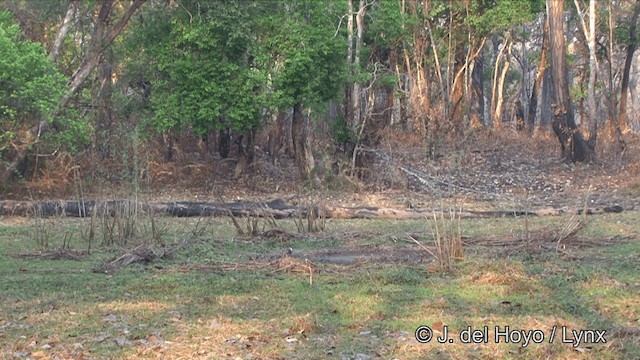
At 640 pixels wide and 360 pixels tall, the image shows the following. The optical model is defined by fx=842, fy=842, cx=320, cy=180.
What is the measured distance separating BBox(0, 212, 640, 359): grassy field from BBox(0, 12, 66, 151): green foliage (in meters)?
5.83

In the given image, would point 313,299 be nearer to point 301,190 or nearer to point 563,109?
point 301,190

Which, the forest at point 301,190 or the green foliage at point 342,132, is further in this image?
the green foliage at point 342,132

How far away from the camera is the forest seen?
762cm

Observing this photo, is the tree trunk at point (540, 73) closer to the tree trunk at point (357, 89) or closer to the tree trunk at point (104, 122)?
the tree trunk at point (357, 89)

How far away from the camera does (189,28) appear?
20812 millimetres

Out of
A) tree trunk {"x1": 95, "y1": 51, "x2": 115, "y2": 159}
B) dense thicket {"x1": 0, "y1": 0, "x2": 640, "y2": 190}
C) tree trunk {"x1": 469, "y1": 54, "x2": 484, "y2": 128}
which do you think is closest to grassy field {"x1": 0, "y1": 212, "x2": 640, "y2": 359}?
dense thicket {"x1": 0, "y1": 0, "x2": 640, "y2": 190}

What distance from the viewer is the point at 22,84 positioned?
18016mm

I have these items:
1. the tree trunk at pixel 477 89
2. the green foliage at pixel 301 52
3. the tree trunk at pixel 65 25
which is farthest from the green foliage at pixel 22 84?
the tree trunk at pixel 477 89

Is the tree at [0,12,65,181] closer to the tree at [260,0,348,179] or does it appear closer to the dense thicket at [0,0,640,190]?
the dense thicket at [0,0,640,190]

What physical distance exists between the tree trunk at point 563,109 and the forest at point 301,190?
0.22 ft

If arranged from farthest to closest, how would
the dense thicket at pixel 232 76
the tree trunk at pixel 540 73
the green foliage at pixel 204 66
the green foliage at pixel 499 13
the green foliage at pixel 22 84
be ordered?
the tree trunk at pixel 540 73
the green foliage at pixel 499 13
the green foliage at pixel 204 66
the dense thicket at pixel 232 76
the green foliage at pixel 22 84

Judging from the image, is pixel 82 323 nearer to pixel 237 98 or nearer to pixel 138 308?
pixel 138 308

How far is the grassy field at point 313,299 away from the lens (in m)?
6.94

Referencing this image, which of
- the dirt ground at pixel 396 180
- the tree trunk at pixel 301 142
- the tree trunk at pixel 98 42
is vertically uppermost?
the tree trunk at pixel 98 42
